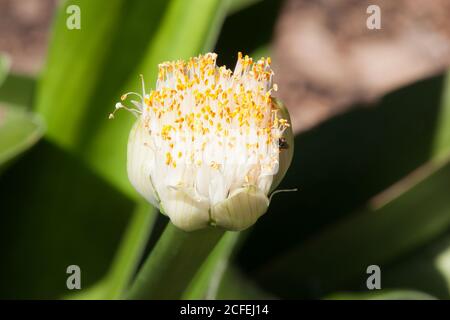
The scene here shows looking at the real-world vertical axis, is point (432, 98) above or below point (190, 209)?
above

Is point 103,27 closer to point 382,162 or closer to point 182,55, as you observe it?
point 182,55

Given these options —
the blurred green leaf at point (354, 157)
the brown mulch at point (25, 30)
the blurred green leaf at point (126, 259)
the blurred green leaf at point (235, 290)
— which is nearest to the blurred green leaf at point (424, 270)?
the blurred green leaf at point (354, 157)

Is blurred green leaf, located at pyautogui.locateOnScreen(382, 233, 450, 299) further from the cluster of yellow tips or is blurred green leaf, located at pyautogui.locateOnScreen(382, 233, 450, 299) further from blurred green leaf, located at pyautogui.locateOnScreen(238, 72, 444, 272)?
the cluster of yellow tips

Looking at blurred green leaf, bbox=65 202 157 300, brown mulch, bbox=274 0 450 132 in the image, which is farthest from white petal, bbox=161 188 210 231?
brown mulch, bbox=274 0 450 132

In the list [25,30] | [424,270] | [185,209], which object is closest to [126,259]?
[185,209]

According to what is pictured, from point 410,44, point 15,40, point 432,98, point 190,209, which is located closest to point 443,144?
point 432,98

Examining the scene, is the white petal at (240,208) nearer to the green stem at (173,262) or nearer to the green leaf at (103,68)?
the green stem at (173,262)
